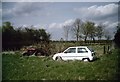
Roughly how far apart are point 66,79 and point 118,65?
1.59 meters

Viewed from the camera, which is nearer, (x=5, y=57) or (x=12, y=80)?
(x=12, y=80)

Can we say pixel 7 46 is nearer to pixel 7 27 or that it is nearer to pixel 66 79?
pixel 7 27

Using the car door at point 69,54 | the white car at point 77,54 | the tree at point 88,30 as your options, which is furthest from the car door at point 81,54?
the tree at point 88,30

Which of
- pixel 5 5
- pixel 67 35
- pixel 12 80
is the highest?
pixel 5 5

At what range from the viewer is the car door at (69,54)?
347 inches

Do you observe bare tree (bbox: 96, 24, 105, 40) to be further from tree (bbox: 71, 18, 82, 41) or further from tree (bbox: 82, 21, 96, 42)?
tree (bbox: 71, 18, 82, 41)

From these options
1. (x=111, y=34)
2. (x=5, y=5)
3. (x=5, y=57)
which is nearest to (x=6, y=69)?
(x=5, y=57)

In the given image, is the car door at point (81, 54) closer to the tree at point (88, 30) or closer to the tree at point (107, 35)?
the tree at point (88, 30)

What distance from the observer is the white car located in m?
8.73

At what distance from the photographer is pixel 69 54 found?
8844 mm

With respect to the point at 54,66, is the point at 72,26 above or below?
above

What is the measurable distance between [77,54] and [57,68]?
0.77 metres

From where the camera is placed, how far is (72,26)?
28.6 ft

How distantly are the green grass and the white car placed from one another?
0.16 m
